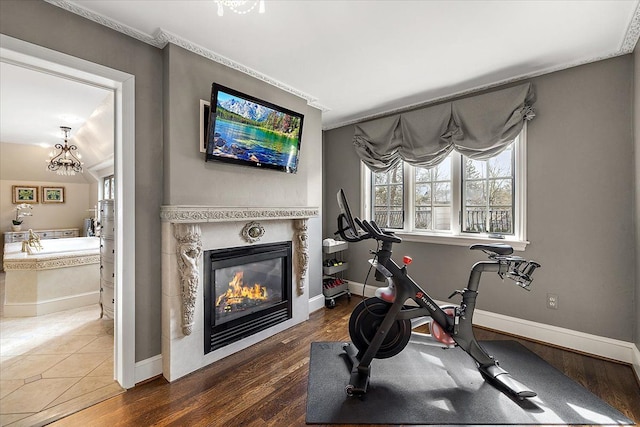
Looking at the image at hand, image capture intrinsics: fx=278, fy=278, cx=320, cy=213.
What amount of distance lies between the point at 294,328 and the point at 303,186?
5.25 ft

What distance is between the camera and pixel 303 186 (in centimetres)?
327

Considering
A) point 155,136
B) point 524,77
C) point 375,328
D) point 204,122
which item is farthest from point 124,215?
point 524,77

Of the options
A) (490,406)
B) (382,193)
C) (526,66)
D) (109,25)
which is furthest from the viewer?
(382,193)

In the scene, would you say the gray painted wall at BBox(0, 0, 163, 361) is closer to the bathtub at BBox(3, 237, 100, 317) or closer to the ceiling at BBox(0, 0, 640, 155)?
the ceiling at BBox(0, 0, 640, 155)

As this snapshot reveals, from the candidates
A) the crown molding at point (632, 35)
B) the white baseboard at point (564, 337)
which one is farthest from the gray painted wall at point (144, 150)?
the crown molding at point (632, 35)

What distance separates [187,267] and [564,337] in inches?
135

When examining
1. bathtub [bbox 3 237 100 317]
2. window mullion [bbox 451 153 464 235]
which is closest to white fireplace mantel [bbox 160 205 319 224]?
window mullion [bbox 451 153 464 235]

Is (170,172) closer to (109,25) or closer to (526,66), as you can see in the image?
(109,25)

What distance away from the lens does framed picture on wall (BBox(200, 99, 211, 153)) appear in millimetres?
2314

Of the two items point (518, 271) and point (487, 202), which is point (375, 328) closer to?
point (518, 271)

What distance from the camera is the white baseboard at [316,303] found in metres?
3.54

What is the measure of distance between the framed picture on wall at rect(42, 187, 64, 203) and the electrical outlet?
9.38 meters

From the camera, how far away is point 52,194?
655 centimetres

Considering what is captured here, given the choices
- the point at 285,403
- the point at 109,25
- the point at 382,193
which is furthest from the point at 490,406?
the point at 109,25
